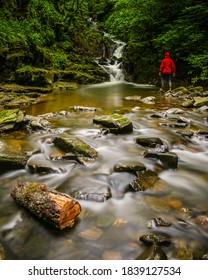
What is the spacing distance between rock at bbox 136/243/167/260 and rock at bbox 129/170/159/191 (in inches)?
43.4

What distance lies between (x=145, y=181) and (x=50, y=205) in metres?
1.37

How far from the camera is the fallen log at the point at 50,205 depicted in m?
2.45

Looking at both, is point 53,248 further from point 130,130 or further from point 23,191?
point 130,130

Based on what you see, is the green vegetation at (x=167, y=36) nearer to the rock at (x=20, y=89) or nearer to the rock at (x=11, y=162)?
the rock at (x=20, y=89)

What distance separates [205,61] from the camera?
1153cm

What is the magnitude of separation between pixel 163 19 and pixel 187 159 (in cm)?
1251

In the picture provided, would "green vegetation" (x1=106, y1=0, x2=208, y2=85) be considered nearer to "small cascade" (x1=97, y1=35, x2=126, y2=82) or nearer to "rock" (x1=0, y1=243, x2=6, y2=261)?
"small cascade" (x1=97, y1=35, x2=126, y2=82)

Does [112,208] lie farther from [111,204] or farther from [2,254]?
[2,254]

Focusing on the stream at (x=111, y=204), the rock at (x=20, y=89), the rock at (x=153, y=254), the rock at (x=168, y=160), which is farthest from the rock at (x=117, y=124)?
the rock at (x=20, y=89)

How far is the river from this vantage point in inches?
90.5

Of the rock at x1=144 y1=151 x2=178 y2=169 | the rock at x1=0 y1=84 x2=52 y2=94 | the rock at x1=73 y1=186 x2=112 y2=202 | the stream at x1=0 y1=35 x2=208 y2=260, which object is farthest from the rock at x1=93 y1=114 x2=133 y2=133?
the rock at x1=0 y1=84 x2=52 y2=94

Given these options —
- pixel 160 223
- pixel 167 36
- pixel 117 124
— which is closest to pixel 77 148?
pixel 117 124

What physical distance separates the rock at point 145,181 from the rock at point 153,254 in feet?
3.62

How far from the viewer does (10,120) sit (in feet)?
17.8
